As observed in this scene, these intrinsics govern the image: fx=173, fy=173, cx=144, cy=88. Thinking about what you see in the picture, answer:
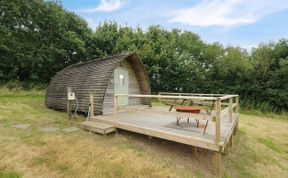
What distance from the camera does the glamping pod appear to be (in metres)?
6.87

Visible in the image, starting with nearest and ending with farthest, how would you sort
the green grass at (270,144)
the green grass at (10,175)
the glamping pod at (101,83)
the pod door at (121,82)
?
the green grass at (10,175)
the green grass at (270,144)
the glamping pod at (101,83)
the pod door at (121,82)

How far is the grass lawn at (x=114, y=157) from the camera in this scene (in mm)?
3396

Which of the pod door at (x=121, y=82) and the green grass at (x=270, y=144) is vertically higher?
the pod door at (x=121, y=82)

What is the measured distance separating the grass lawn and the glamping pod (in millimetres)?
1552

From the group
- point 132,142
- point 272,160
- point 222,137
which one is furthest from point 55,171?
point 272,160

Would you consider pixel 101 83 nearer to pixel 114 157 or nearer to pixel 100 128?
pixel 100 128

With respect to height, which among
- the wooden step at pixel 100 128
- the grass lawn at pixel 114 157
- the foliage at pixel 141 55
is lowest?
the grass lawn at pixel 114 157

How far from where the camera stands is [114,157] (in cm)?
391

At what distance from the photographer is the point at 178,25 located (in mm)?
20625

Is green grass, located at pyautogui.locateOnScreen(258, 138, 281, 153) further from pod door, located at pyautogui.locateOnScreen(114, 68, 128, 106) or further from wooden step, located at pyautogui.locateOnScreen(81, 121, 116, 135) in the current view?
pod door, located at pyautogui.locateOnScreen(114, 68, 128, 106)

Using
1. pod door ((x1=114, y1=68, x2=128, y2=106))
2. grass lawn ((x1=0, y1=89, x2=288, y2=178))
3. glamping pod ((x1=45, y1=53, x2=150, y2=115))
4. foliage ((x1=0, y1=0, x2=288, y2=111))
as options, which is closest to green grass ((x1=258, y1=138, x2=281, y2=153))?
grass lawn ((x1=0, y1=89, x2=288, y2=178))

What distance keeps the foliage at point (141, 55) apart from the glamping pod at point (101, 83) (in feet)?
17.3

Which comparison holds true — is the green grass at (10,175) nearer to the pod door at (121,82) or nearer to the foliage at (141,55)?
the pod door at (121,82)

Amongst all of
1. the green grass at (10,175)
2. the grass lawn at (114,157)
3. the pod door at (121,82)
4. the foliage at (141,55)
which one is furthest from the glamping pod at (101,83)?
the foliage at (141,55)
